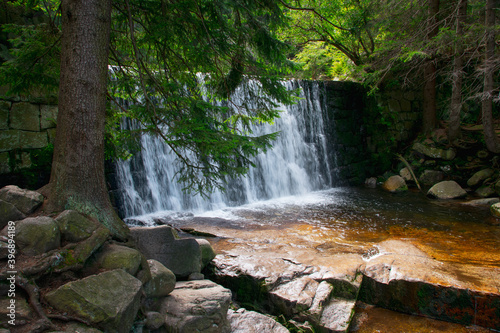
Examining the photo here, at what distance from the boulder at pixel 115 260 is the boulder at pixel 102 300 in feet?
0.51

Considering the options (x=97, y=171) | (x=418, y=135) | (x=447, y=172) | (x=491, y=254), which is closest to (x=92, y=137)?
(x=97, y=171)

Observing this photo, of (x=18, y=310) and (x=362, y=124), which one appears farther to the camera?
(x=362, y=124)

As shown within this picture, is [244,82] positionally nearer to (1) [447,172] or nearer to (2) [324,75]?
(1) [447,172]

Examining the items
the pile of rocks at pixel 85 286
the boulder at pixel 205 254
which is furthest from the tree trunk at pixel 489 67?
the pile of rocks at pixel 85 286

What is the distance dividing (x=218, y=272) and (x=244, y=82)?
9.20 ft

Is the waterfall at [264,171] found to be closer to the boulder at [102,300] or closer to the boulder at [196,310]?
the boulder at [196,310]

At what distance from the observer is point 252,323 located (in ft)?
10.2

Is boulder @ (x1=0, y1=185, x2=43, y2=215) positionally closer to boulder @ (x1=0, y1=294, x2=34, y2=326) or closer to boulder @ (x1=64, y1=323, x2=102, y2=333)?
boulder @ (x1=0, y1=294, x2=34, y2=326)

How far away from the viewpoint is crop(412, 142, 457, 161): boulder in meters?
10.9

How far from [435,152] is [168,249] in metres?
11.1

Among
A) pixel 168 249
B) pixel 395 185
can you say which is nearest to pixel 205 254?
pixel 168 249

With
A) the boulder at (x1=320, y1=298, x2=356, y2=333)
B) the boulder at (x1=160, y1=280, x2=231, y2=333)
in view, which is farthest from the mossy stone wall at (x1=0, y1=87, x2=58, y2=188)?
the boulder at (x1=320, y1=298, x2=356, y2=333)

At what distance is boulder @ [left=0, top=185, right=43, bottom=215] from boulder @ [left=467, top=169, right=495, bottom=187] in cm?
1154

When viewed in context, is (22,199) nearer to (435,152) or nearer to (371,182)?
(371,182)
